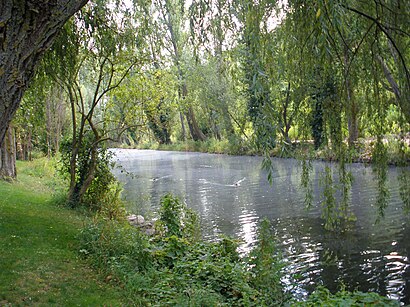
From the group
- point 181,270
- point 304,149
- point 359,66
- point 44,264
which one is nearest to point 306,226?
point 304,149

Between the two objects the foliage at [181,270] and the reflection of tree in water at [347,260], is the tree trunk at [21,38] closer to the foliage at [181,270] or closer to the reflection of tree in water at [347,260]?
the foliage at [181,270]

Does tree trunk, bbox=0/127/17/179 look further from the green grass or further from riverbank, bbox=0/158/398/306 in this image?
riverbank, bbox=0/158/398/306

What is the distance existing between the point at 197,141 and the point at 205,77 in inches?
445

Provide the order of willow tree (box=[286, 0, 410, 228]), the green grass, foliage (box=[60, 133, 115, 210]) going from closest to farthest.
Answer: willow tree (box=[286, 0, 410, 228]) < the green grass < foliage (box=[60, 133, 115, 210])

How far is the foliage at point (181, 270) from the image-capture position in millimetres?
5004

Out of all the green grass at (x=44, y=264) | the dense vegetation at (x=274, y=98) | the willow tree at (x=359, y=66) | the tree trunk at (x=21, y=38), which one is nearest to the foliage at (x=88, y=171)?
the green grass at (x=44, y=264)

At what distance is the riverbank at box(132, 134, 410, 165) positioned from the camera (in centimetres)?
511

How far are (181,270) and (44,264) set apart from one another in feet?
6.03

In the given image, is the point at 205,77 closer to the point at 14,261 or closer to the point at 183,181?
the point at 183,181

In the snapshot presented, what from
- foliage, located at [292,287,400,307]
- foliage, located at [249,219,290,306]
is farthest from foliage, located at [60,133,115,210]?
foliage, located at [292,287,400,307]

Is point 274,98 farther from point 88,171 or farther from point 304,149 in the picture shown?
point 88,171

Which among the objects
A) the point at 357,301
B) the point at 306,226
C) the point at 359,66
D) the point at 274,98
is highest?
the point at 359,66

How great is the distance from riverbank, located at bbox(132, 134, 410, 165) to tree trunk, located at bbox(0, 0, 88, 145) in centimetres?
204

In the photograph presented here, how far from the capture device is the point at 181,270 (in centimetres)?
596
